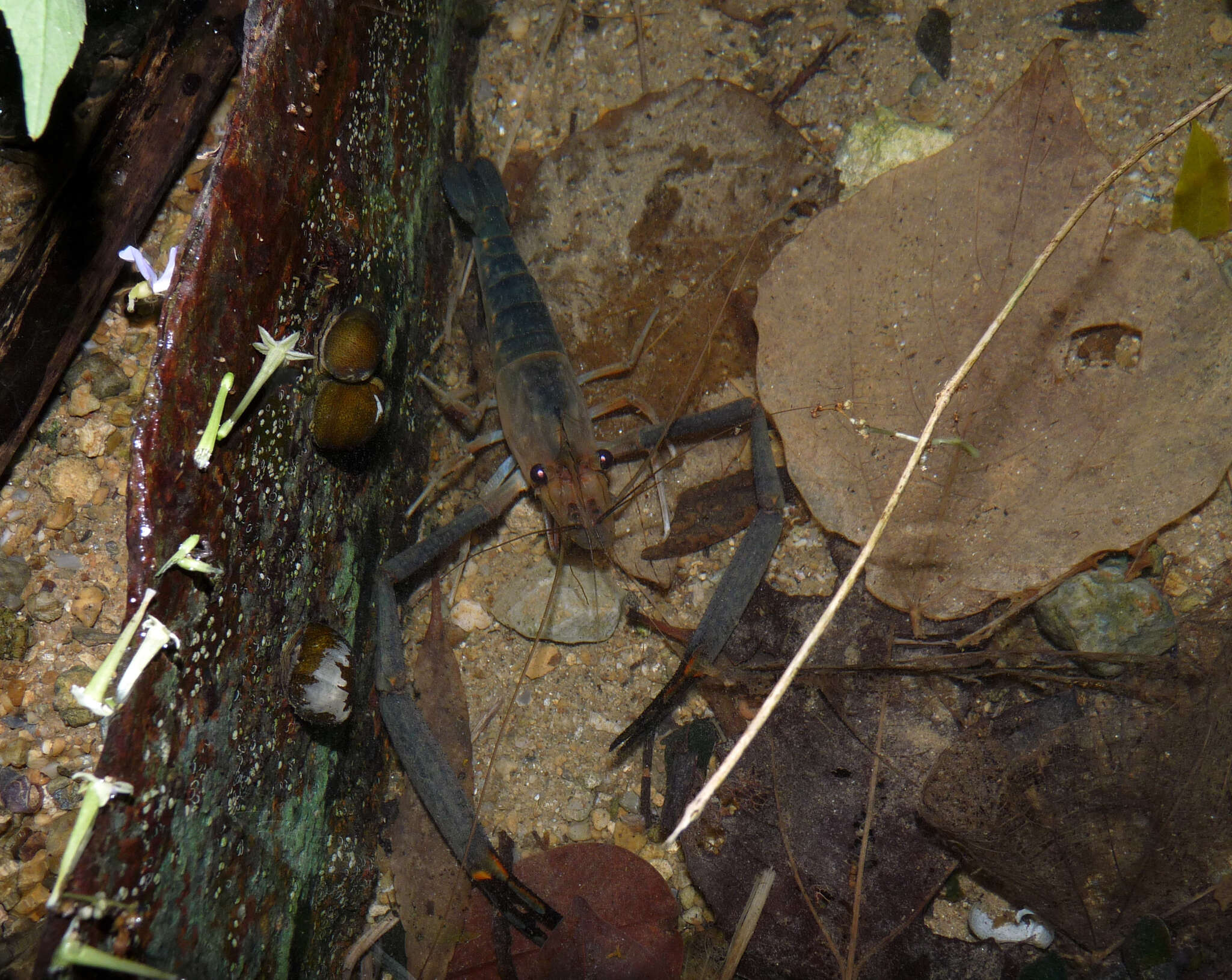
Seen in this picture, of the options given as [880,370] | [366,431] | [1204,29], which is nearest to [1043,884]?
[880,370]

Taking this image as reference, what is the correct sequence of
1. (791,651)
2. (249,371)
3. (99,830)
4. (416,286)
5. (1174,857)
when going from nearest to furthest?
1. (99,830)
2. (249,371)
3. (1174,857)
4. (791,651)
5. (416,286)

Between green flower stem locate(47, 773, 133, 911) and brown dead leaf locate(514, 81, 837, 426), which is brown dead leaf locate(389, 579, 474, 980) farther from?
brown dead leaf locate(514, 81, 837, 426)

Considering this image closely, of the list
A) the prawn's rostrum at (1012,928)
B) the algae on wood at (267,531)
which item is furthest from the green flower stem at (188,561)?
the prawn's rostrum at (1012,928)

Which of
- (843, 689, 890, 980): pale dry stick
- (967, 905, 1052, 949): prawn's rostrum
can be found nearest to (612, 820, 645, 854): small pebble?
(843, 689, 890, 980): pale dry stick

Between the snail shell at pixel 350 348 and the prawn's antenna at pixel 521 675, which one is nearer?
the snail shell at pixel 350 348

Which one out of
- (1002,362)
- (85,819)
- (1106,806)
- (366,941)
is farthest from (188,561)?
(1106,806)

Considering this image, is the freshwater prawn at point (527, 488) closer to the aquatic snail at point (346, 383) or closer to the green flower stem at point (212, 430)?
the aquatic snail at point (346, 383)

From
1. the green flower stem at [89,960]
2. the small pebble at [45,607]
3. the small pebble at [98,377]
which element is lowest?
the green flower stem at [89,960]

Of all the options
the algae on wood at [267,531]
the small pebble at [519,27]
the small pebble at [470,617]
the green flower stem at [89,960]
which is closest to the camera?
the green flower stem at [89,960]

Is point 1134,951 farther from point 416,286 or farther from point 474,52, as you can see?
point 474,52
